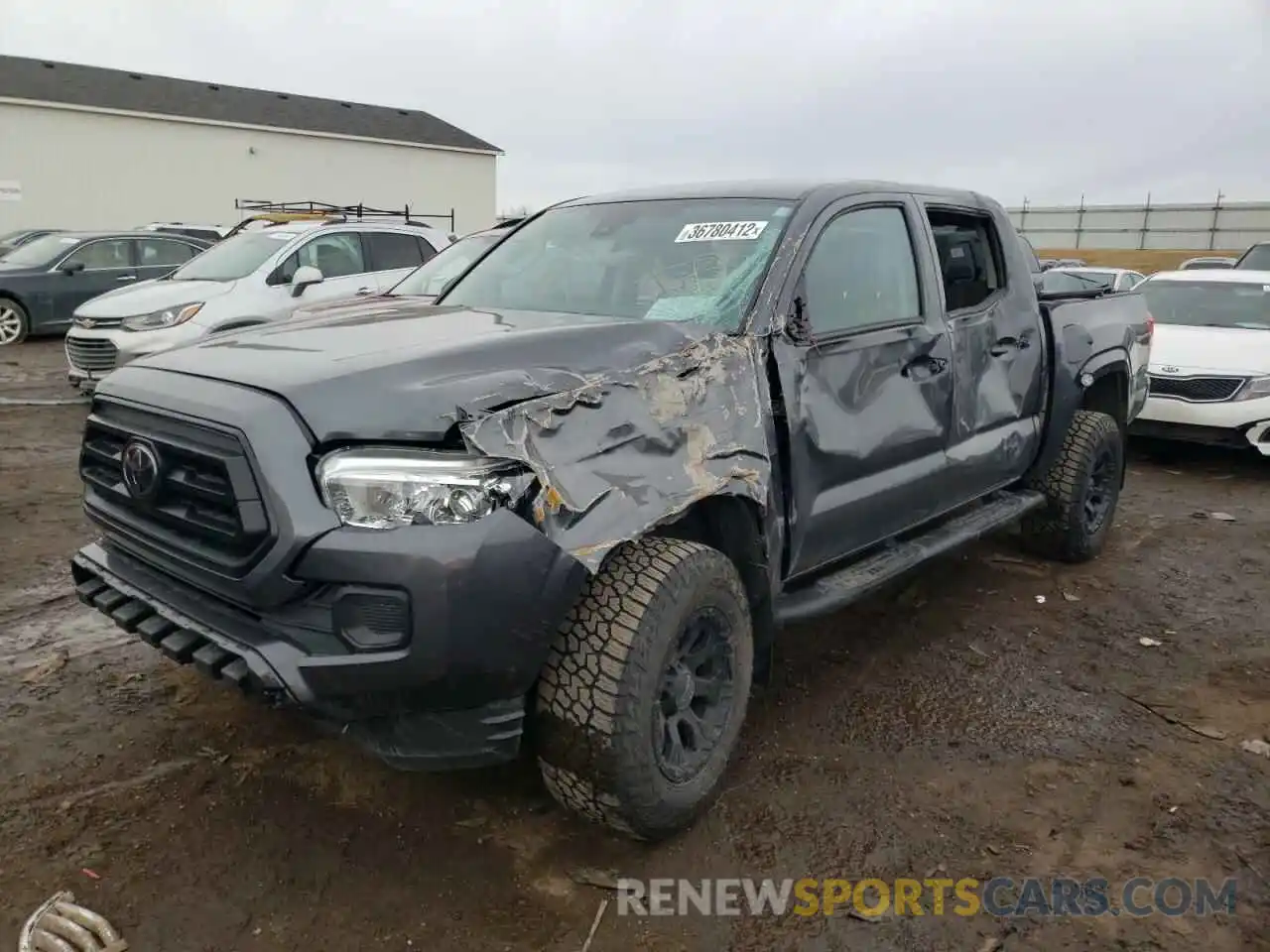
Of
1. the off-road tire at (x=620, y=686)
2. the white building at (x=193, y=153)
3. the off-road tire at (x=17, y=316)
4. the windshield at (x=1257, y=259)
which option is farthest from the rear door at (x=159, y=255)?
the windshield at (x=1257, y=259)

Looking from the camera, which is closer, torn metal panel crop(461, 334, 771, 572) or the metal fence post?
torn metal panel crop(461, 334, 771, 572)

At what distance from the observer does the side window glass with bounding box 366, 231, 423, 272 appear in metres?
9.80

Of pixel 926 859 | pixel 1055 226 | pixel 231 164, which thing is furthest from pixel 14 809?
pixel 1055 226

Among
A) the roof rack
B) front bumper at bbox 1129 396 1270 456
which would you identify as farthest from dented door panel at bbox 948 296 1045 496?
the roof rack

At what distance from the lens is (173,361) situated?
106 inches

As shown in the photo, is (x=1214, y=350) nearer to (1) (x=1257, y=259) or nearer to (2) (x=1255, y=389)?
(2) (x=1255, y=389)

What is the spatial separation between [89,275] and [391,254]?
5981 millimetres

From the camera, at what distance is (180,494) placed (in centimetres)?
244

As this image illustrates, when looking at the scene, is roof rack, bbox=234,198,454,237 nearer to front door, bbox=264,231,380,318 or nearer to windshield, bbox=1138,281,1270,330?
front door, bbox=264,231,380,318

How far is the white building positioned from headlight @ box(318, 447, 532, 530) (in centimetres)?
2048

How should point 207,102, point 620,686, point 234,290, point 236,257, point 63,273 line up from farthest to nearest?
point 207,102 < point 63,273 < point 236,257 < point 234,290 < point 620,686

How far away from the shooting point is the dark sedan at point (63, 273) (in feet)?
41.5

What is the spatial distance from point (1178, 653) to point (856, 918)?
248 cm

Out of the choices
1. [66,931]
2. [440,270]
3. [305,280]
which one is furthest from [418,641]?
[305,280]
